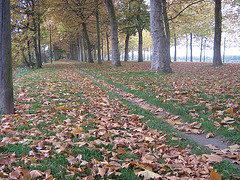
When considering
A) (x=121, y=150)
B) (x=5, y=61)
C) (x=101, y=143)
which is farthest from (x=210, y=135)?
(x=5, y=61)

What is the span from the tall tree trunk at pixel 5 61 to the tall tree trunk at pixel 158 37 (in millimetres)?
9288

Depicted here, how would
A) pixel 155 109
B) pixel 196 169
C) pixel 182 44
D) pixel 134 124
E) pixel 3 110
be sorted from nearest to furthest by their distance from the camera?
1. pixel 196 169
2. pixel 134 124
3. pixel 3 110
4. pixel 155 109
5. pixel 182 44

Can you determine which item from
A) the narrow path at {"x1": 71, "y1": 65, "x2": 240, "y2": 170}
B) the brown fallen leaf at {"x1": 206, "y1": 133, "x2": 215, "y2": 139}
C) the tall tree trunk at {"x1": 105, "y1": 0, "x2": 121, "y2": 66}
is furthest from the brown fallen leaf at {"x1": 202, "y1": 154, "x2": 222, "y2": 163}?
the tall tree trunk at {"x1": 105, "y1": 0, "x2": 121, "y2": 66}

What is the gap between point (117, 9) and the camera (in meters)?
24.2

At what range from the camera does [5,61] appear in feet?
14.6

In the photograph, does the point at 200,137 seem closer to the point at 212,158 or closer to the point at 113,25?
the point at 212,158

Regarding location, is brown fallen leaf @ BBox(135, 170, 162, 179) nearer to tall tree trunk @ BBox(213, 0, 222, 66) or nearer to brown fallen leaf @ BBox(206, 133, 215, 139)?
brown fallen leaf @ BBox(206, 133, 215, 139)

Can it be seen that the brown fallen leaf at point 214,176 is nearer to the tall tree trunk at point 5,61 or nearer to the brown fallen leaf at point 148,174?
the brown fallen leaf at point 148,174

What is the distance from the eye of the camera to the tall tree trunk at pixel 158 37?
11.7 meters

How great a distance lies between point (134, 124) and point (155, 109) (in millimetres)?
1517

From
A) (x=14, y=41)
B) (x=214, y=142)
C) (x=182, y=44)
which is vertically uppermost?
(x=182, y=44)

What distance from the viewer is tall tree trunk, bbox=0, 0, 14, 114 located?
425 cm

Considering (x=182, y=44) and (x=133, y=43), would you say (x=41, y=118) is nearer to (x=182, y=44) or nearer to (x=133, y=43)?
(x=182, y=44)

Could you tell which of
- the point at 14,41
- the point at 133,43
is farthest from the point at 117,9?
the point at 133,43
